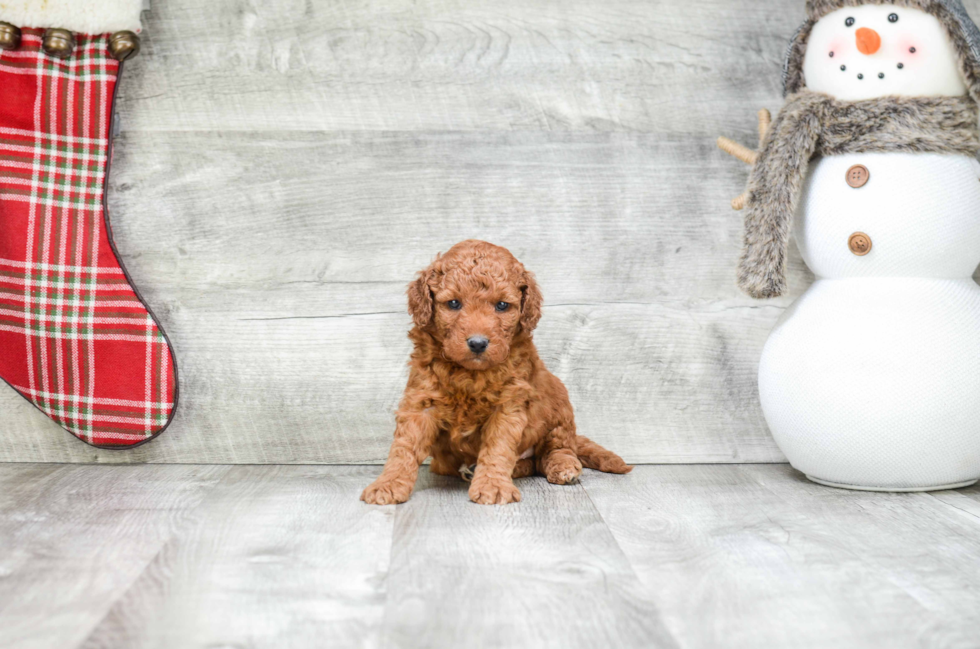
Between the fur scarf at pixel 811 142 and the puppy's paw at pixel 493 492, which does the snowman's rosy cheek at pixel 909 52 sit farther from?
the puppy's paw at pixel 493 492

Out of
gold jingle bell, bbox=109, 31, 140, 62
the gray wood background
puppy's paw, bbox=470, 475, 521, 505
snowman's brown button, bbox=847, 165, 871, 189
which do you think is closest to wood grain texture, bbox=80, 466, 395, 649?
puppy's paw, bbox=470, 475, 521, 505

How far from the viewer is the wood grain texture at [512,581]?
1.02 meters

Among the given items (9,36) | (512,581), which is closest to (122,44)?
(9,36)

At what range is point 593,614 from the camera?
1083 mm

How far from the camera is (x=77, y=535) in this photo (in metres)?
1.42

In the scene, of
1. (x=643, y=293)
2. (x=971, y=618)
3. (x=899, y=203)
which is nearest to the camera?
(x=971, y=618)

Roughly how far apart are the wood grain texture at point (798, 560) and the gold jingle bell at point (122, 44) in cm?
141

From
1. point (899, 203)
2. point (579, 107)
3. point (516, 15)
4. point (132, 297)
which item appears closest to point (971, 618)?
point (899, 203)

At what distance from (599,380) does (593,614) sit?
1.06 m

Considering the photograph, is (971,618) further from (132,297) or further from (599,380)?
(132,297)

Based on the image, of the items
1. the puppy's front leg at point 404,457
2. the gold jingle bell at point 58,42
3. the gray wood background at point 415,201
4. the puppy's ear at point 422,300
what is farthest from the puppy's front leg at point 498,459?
the gold jingle bell at point 58,42

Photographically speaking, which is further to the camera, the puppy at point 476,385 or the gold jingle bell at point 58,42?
the gold jingle bell at point 58,42

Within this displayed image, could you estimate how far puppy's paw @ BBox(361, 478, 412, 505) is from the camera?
1.61 metres

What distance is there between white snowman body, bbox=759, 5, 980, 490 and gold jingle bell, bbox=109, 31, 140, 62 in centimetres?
152
